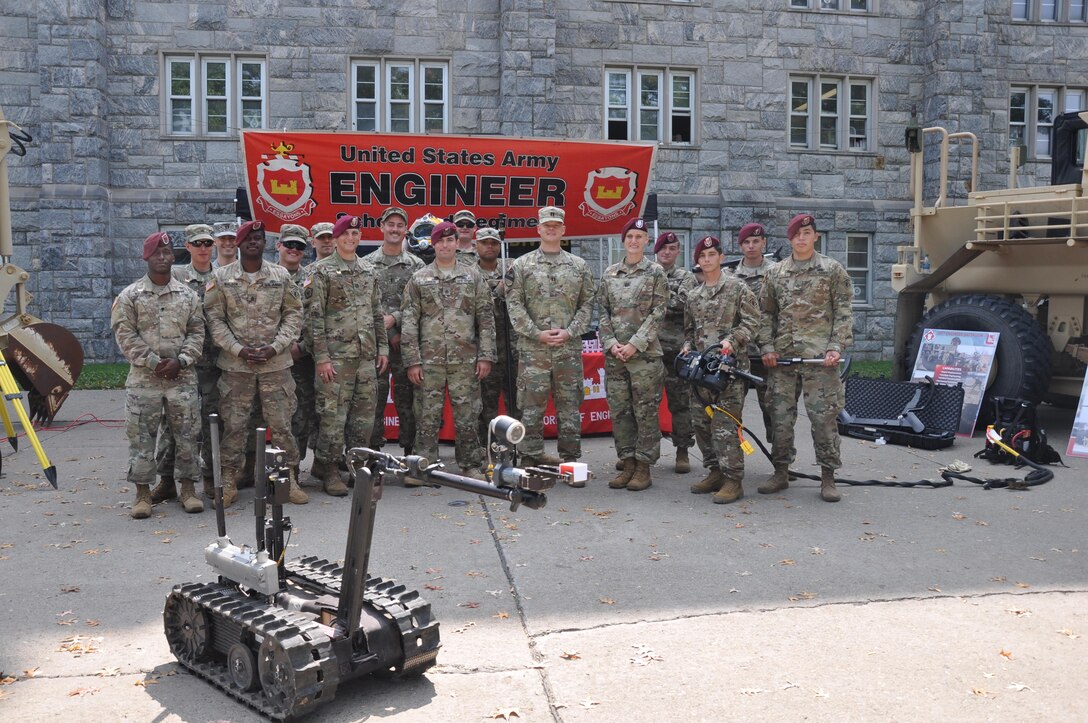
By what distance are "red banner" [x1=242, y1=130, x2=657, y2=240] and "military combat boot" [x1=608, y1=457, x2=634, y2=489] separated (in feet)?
14.2

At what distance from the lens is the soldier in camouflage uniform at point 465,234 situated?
8555 mm

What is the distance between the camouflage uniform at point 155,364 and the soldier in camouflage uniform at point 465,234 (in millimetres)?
2445

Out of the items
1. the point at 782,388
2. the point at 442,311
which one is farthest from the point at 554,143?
the point at 782,388

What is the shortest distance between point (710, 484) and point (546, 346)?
66.2 inches

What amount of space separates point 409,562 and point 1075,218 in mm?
7412

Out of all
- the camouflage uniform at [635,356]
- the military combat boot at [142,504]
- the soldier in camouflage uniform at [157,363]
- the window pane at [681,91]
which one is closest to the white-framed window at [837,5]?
the window pane at [681,91]

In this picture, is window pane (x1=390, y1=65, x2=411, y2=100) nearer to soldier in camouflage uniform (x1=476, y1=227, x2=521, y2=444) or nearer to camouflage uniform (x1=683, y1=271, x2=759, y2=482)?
soldier in camouflage uniform (x1=476, y1=227, x2=521, y2=444)

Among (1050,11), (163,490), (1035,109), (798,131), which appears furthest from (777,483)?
(1050,11)

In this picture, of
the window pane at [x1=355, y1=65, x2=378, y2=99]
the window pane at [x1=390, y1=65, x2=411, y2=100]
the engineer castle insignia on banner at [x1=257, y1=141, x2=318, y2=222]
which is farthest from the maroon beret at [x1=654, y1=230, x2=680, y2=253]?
the window pane at [x1=355, y1=65, x2=378, y2=99]

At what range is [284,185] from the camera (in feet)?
34.8

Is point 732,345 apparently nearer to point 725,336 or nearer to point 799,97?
point 725,336

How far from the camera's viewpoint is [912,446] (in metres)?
9.45

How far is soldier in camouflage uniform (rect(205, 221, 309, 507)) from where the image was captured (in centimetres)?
689

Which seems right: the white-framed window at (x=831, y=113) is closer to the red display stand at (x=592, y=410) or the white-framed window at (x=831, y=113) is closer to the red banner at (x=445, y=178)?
the red banner at (x=445, y=178)
